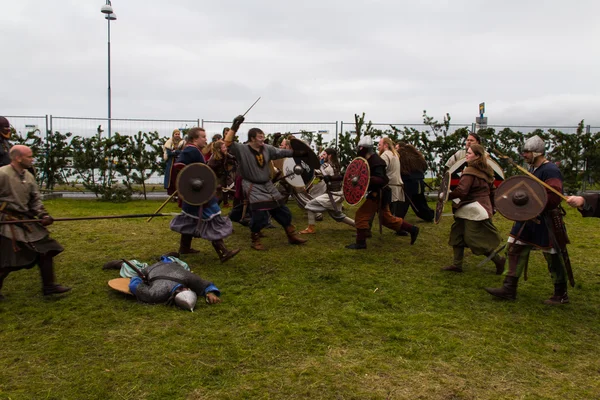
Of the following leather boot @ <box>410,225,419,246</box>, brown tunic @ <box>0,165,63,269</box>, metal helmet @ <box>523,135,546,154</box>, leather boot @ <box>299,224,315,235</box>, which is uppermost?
metal helmet @ <box>523,135,546,154</box>

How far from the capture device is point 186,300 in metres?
4.26

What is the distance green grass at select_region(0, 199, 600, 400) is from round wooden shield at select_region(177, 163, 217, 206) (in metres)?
0.82

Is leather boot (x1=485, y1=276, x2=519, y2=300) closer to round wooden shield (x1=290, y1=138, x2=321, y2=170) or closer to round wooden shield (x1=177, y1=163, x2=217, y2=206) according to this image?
round wooden shield (x1=177, y1=163, x2=217, y2=206)

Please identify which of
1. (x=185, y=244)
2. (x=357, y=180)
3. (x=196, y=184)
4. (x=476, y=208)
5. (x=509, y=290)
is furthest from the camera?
(x=357, y=180)

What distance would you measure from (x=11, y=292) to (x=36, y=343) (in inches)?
54.4

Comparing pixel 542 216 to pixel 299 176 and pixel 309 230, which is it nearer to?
pixel 309 230

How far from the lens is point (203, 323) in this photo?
13.1 feet

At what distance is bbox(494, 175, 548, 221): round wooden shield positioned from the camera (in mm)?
4246

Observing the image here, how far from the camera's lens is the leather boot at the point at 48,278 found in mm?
4508

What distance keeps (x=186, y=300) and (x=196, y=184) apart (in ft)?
4.82

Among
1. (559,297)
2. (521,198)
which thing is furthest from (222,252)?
(559,297)

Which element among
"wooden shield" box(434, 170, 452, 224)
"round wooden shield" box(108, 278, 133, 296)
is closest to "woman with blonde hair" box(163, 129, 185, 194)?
"round wooden shield" box(108, 278, 133, 296)

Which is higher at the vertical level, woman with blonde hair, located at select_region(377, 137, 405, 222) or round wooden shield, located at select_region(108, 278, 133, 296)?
woman with blonde hair, located at select_region(377, 137, 405, 222)

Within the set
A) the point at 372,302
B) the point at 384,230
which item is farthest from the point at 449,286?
the point at 384,230
